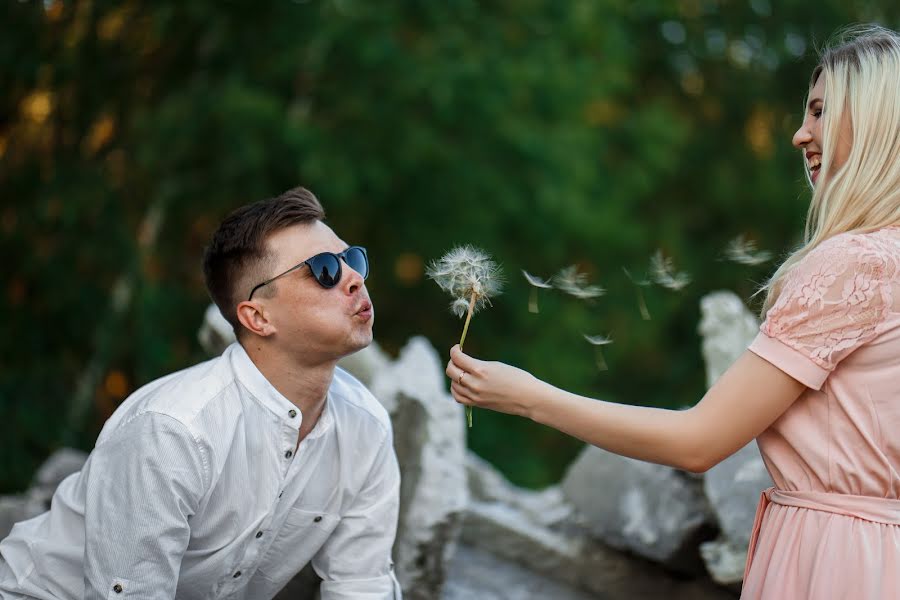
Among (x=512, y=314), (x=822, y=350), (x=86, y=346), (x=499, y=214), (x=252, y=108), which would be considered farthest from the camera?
(x=512, y=314)

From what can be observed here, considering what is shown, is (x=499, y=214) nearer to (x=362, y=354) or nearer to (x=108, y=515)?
(x=362, y=354)

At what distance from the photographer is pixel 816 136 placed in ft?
8.44

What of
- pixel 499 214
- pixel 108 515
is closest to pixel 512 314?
pixel 499 214

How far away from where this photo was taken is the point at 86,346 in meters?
8.38

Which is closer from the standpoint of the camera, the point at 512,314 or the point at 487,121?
the point at 487,121

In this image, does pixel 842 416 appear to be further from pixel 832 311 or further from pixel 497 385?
pixel 497 385

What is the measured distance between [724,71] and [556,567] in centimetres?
1028

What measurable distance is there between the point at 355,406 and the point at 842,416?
5.11 ft

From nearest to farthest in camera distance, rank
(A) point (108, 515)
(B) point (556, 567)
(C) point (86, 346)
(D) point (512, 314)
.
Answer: (A) point (108, 515) < (B) point (556, 567) < (C) point (86, 346) < (D) point (512, 314)

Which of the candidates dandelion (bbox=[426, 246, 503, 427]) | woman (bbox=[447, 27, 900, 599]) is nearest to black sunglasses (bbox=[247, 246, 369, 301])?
dandelion (bbox=[426, 246, 503, 427])

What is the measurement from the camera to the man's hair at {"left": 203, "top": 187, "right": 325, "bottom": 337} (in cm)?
311

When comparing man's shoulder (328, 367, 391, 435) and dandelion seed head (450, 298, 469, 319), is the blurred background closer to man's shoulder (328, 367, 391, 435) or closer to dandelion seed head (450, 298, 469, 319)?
man's shoulder (328, 367, 391, 435)

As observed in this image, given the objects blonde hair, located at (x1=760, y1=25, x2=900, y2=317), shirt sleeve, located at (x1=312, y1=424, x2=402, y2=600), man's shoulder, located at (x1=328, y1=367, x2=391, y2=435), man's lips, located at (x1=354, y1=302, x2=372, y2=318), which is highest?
blonde hair, located at (x1=760, y1=25, x2=900, y2=317)

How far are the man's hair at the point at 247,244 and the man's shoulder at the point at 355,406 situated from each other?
39 cm
